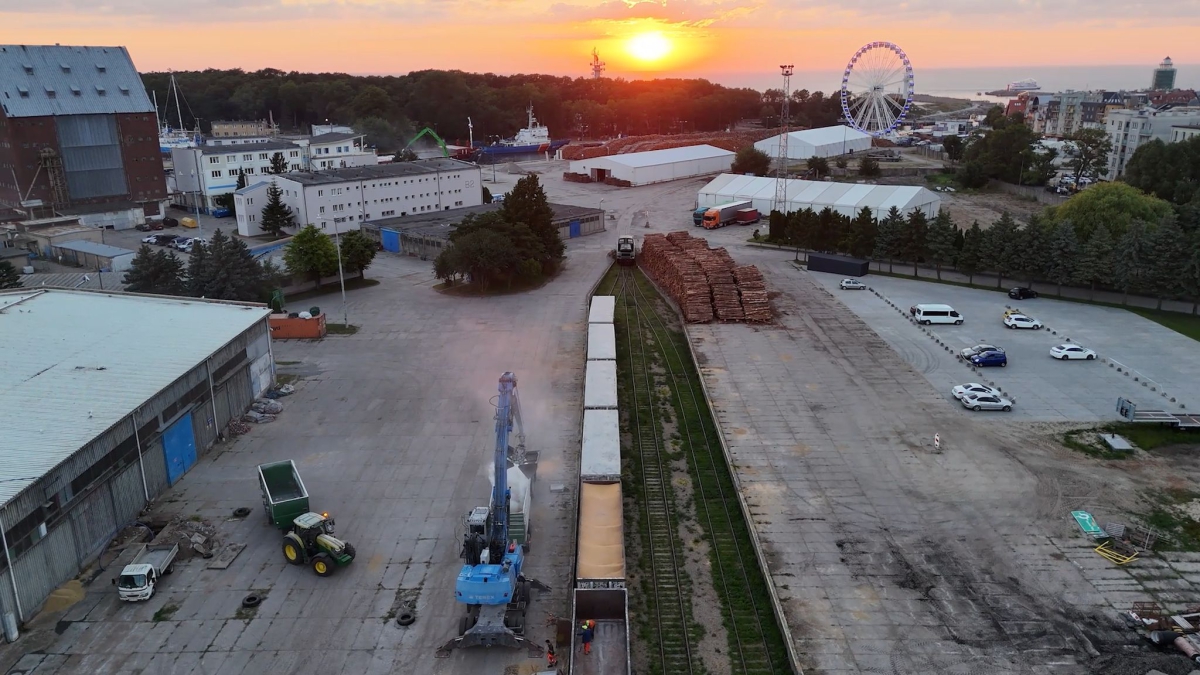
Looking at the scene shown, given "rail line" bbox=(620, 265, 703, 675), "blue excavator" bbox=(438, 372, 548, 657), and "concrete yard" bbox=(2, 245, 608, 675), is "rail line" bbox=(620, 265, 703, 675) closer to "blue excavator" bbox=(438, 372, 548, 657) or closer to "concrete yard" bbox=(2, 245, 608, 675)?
"concrete yard" bbox=(2, 245, 608, 675)

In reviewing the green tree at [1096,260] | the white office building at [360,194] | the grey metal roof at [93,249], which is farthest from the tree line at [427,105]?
the green tree at [1096,260]

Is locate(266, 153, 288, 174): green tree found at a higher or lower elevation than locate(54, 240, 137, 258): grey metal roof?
higher

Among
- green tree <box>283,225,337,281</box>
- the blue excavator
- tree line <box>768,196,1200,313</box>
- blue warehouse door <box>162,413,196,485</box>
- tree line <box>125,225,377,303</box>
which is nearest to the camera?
the blue excavator

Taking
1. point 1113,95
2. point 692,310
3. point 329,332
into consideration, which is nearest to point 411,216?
point 329,332

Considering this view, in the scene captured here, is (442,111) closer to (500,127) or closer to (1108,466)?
(500,127)

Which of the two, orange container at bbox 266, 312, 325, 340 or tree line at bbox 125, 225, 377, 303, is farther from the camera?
tree line at bbox 125, 225, 377, 303

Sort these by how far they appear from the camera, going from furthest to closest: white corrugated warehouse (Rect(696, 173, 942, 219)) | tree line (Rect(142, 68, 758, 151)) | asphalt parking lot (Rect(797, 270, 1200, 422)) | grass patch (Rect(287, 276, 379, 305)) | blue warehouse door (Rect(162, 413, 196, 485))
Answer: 1. tree line (Rect(142, 68, 758, 151))
2. white corrugated warehouse (Rect(696, 173, 942, 219))
3. grass patch (Rect(287, 276, 379, 305))
4. asphalt parking lot (Rect(797, 270, 1200, 422))
5. blue warehouse door (Rect(162, 413, 196, 485))

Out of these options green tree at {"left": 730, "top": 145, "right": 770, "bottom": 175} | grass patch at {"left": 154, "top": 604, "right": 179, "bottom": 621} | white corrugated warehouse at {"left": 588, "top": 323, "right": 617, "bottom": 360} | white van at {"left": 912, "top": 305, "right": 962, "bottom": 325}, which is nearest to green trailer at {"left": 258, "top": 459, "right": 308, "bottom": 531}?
grass patch at {"left": 154, "top": 604, "right": 179, "bottom": 621}

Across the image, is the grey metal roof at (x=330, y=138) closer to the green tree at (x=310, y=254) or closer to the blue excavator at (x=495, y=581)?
the green tree at (x=310, y=254)
